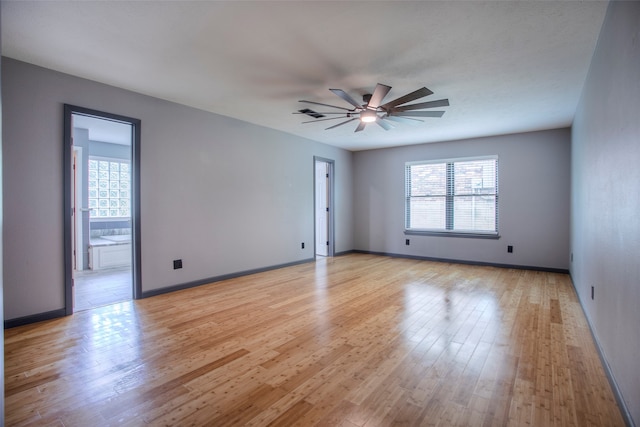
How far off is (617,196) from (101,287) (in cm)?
586

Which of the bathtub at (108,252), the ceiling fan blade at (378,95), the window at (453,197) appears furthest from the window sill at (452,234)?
the bathtub at (108,252)

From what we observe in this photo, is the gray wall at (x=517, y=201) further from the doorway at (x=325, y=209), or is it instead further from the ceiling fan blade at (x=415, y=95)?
the ceiling fan blade at (x=415, y=95)

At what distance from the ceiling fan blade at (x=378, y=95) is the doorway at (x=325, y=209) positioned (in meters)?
3.39

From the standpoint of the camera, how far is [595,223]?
2.81 m

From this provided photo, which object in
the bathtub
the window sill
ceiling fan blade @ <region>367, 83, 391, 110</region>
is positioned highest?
ceiling fan blade @ <region>367, 83, 391, 110</region>

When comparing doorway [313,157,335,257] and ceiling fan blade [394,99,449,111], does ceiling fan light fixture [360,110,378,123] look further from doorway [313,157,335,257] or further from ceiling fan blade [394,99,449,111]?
doorway [313,157,335,257]

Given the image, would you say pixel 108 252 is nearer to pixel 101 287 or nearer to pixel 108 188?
pixel 108 188

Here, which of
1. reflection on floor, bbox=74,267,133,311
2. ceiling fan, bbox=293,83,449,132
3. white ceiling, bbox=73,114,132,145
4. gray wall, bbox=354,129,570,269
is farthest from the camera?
gray wall, bbox=354,129,570,269

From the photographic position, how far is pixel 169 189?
4.31m

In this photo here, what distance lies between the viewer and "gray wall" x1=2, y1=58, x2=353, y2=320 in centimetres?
314

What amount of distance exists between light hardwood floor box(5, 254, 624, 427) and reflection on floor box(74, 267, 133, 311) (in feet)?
1.37

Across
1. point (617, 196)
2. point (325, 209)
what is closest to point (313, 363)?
point (617, 196)

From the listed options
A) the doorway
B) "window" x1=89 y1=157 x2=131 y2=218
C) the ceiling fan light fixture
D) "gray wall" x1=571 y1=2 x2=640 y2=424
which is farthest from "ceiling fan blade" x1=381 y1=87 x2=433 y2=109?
"window" x1=89 y1=157 x2=131 y2=218

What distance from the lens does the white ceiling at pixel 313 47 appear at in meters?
2.29
